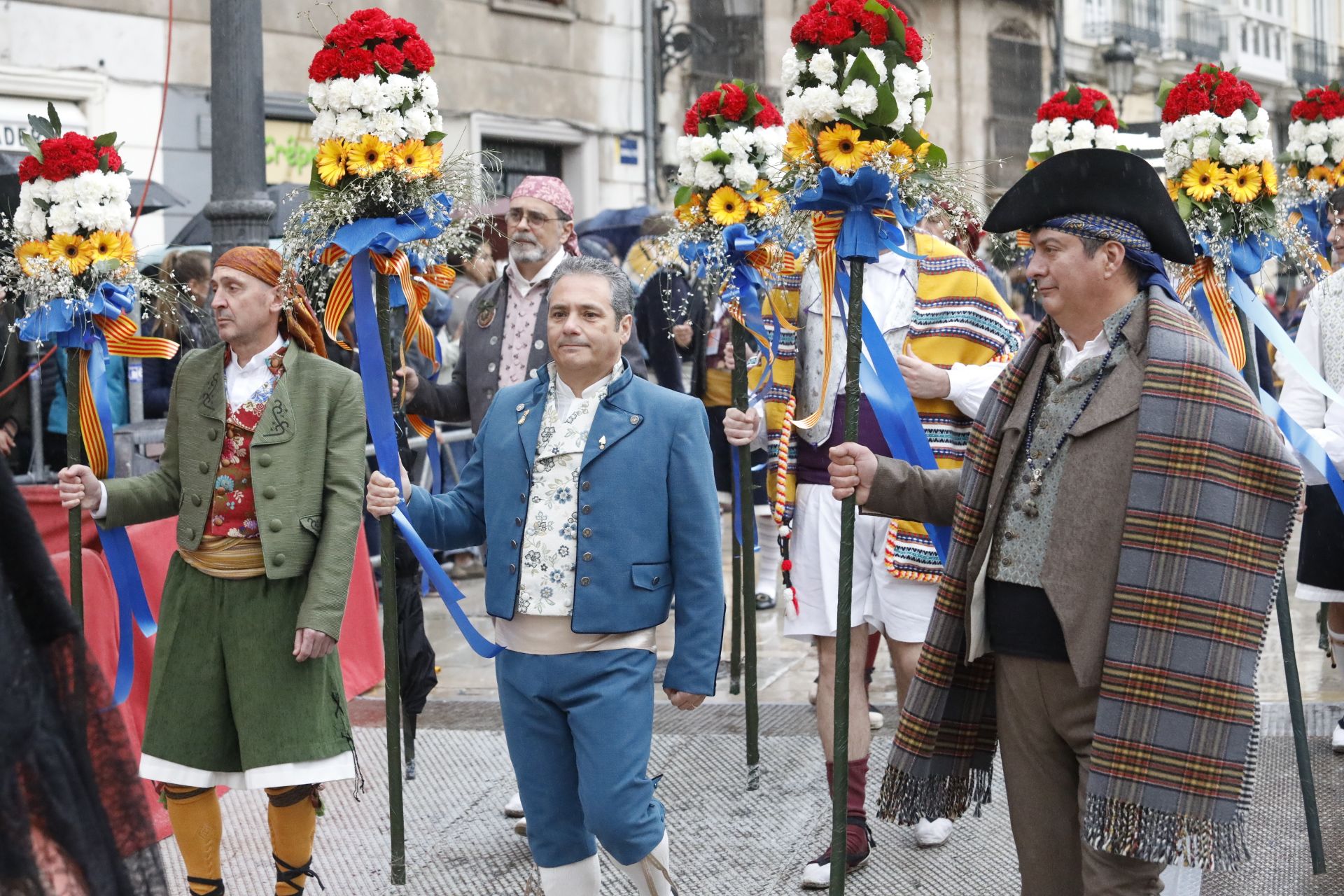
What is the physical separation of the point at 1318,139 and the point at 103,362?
556cm

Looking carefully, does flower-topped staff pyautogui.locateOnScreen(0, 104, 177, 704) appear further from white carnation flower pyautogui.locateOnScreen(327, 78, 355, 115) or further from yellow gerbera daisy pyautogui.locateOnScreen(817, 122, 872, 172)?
yellow gerbera daisy pyautogui.locateOnScreen(817, 122, 872, 172)

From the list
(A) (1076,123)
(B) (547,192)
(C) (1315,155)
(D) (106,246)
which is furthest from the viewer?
(C) (1315,155)

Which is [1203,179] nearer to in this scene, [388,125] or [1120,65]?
[388,125]

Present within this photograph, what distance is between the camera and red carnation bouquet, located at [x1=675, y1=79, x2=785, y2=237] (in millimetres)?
5648

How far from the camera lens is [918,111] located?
13.5 feet

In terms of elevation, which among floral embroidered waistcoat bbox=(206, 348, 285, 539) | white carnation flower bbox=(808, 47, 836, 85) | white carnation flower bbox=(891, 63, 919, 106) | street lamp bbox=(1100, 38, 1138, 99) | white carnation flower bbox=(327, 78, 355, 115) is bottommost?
floral embroidered waistcoat bbox=(206, 348, 285, 539)

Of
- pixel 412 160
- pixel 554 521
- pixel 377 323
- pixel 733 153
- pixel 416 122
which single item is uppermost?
pixel 733 153

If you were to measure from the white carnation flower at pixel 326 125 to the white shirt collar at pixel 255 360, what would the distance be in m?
0.64

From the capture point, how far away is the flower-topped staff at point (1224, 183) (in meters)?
4.80

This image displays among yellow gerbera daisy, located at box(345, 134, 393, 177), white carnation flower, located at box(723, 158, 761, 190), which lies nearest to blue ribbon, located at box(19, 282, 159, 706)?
yellow gerbera daisy, located at box(345, 134, 393, 177)

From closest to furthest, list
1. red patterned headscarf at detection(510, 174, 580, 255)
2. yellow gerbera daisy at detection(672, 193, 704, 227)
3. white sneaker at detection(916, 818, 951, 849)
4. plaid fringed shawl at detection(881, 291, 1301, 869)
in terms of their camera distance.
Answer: plaid fringed shawl at detection(881, 291, 1301, 869) → white sneaker at detection(916, 818, 951, 849) → red patterned headscarf at detection(510, 174, 580, 255) → yellow gerbera daisy at detection(672, 193, 704, 227)

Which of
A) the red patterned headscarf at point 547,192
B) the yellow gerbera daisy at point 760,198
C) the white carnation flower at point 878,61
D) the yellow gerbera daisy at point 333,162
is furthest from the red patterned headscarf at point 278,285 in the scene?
the yellow gerbera daisy at point 760,198

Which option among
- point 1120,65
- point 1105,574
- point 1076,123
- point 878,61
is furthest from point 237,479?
point 1120,65

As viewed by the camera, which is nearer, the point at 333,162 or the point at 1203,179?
the point at 333,162
